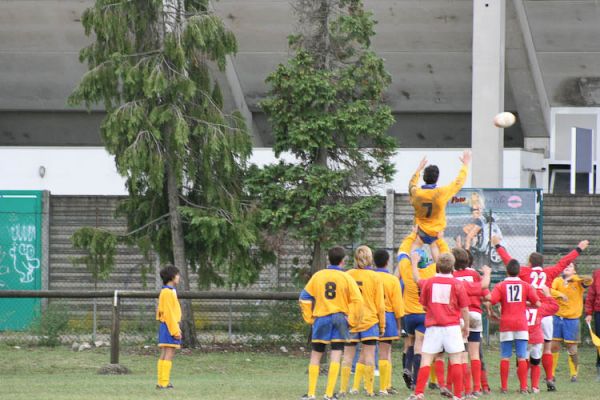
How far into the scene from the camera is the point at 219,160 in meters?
20.7

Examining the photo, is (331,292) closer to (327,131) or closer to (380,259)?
(380,259)

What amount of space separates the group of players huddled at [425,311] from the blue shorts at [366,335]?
0.01 m

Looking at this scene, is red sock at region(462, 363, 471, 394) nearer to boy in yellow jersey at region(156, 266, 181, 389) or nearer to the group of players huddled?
the group of players huddled

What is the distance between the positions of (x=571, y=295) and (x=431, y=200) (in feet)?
14.8

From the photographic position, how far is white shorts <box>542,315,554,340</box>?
16062 mm

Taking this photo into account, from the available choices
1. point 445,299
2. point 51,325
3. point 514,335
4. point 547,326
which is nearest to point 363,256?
point 445,299

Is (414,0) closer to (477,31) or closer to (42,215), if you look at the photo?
(477,31)

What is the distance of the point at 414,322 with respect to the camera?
14.5m

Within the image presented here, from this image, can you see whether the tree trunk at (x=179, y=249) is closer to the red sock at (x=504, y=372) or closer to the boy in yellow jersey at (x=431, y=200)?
the boy in yellow jersey at (x=431, y=200)

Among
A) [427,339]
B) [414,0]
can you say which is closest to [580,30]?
[414,0]

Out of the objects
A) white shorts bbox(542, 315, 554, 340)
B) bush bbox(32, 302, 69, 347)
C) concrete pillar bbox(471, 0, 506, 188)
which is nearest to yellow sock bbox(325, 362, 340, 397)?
white shorts bbox(542, 315, 554, 340)

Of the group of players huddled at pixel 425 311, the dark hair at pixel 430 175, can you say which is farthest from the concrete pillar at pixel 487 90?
the dark hair at pixel 430 175

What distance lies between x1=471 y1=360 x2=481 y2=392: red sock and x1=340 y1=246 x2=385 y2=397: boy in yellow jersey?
125cm

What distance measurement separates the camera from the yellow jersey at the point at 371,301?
44.2ft
